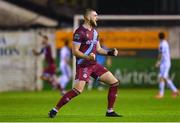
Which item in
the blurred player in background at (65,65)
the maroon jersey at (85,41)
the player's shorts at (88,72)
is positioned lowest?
the blurred player in background at (65,65)

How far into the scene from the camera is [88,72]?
16656mm

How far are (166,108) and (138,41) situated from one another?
1339 centimetres

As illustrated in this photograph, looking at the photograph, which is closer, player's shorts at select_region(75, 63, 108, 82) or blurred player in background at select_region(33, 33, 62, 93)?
player's shorts at select_region(75, 63, 108, 82)

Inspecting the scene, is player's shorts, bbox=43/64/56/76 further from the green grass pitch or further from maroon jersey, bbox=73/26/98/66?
maroon jersey, bbox=73/26/98/66

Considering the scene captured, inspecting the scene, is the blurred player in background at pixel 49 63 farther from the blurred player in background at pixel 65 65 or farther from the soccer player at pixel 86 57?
the soccer player at pixel 86 57

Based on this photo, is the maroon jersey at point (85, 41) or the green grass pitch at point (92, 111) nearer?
the green grass pitch at point (92, 111)

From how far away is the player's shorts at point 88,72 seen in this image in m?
16.6

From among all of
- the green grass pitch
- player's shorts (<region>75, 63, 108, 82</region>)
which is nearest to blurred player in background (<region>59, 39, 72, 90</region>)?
the green grass pitch

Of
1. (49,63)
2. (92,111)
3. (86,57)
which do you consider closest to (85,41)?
(86,57)

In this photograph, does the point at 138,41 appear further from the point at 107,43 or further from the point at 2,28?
the point at 2,28

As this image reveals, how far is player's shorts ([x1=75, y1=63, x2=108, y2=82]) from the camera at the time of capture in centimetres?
1661

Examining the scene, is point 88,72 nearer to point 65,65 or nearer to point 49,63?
point 49,63

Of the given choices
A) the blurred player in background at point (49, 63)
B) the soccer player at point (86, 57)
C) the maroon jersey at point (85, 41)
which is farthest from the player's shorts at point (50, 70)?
the maroon jersey at point (85, 41)

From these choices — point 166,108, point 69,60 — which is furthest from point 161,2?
point 166,108
